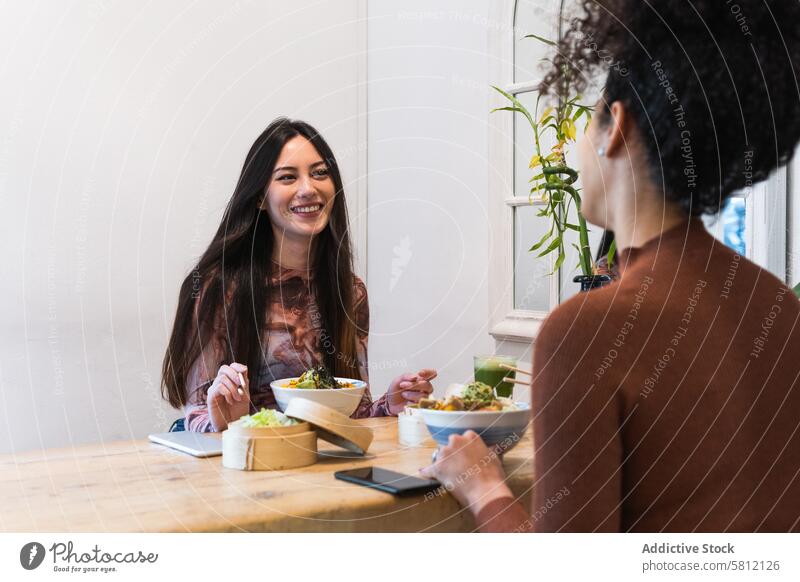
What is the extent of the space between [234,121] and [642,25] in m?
1.18

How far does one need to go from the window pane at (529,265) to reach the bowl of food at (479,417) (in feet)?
2.92

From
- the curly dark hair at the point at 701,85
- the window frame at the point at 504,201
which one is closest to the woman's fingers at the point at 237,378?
the curly dark hair at the point at 701,85

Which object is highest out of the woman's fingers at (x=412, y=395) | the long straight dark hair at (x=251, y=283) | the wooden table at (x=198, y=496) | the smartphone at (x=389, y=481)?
the long straight dark hair at (x=251, y=283)

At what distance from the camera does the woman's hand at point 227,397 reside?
3.59 feet

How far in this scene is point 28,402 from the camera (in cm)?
148

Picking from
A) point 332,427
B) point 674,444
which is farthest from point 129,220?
point 674,444

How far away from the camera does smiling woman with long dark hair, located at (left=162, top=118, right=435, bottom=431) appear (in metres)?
1.37

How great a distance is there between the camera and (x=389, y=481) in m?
0.77

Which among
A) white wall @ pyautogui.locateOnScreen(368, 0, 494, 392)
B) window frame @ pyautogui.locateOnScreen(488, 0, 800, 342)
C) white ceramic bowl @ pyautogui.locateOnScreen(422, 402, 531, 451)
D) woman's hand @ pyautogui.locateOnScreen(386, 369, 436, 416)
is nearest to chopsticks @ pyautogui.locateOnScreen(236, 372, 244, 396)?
woman's hand @ pyautogui.locateOnScreen(386, 369, 436, 416)

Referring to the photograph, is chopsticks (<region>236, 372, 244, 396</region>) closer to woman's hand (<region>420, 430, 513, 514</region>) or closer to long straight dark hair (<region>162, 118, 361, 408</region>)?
long straight dark hair (<region>162, 118, 361, 408</region>)

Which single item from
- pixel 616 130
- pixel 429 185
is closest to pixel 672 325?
pixel 616 130

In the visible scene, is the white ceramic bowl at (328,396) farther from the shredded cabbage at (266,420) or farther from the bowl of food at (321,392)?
the shredded cabbage at (266,420)
